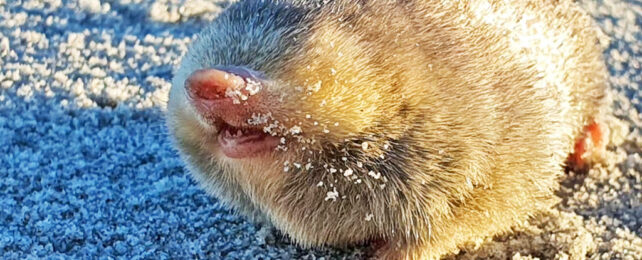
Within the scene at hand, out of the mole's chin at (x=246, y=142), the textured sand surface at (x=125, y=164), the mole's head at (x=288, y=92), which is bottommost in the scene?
the textured sand surface at (x=125, y=164)

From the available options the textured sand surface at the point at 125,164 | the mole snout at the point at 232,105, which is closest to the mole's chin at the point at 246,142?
the mole snout at the point at 232,105

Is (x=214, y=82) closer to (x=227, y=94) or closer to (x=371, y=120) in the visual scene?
(x=227, y=94)

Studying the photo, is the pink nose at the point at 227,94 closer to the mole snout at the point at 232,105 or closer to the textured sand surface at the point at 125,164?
the mole snout at the point at 232,105

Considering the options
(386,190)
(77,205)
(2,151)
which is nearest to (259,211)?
(386,190)

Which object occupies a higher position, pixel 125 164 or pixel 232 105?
pixel 232 105

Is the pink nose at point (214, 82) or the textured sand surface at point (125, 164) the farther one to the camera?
the textured sand surface at point (125, 164)

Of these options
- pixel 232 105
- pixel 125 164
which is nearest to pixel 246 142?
pixel 232 105
